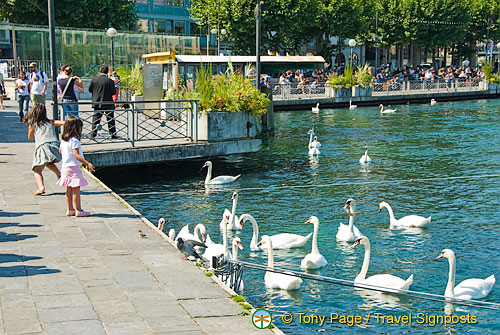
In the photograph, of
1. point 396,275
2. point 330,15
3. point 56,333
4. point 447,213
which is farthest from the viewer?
point 330,15

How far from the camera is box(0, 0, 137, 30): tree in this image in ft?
136

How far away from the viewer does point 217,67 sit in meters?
32.0

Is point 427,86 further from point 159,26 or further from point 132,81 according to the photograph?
point 159,26

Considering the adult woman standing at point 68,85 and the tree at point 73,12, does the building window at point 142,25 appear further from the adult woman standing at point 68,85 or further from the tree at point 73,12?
the adult woman standing at point 68,85

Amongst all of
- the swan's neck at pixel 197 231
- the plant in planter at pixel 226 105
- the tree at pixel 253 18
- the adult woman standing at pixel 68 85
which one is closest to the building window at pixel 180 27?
the tree at pixel 253 18

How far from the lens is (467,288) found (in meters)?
8.80

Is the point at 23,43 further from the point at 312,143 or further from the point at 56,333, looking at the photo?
the point at 56,333

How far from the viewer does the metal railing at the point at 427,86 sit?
4322 cm

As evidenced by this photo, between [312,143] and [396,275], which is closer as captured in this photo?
[396,275]

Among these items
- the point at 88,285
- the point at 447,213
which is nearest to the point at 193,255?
the point at 88,285

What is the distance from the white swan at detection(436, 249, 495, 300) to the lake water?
6.7 inches

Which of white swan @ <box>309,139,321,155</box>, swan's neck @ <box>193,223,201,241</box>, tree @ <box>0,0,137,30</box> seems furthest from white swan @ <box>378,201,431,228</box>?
tree @ <box>0,0,137,30</box>

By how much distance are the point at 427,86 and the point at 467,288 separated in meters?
38.3

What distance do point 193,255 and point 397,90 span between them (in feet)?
126
